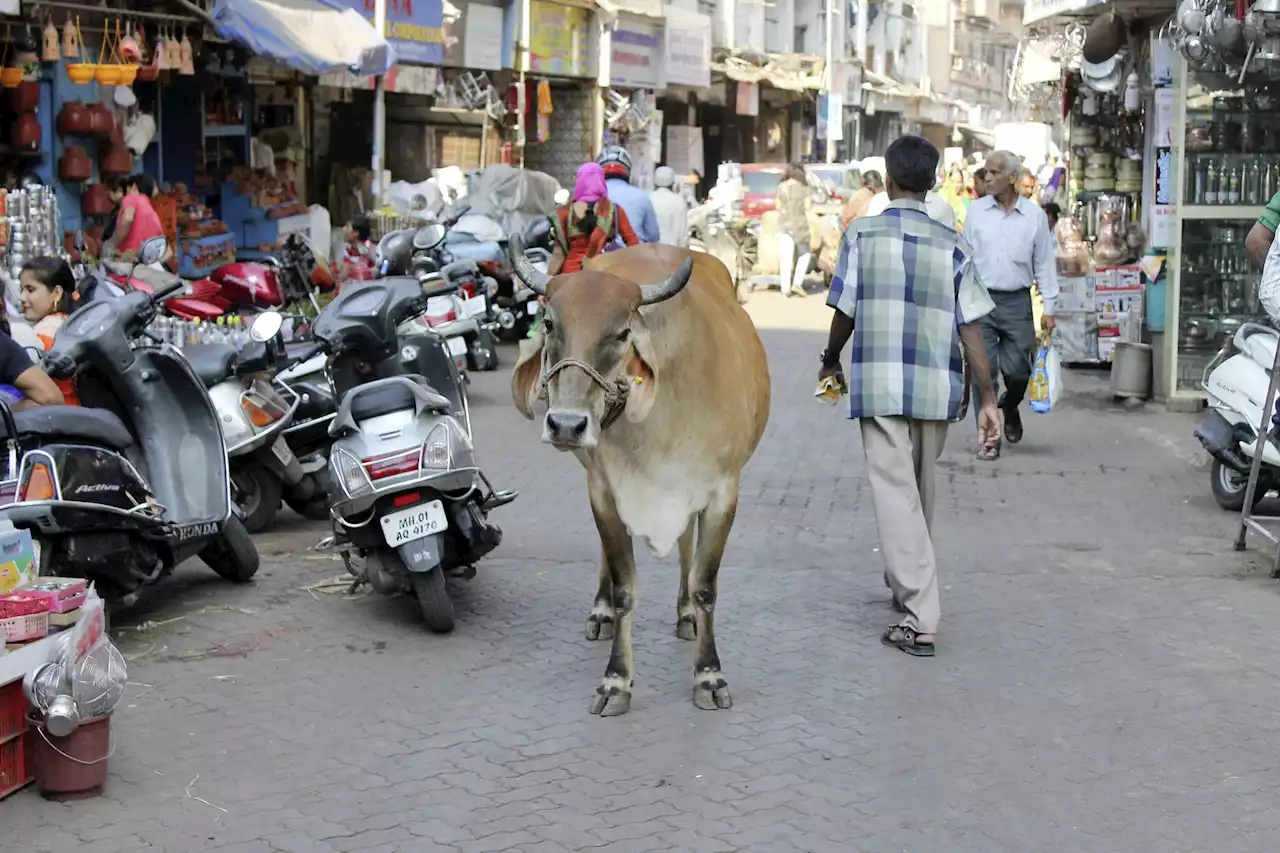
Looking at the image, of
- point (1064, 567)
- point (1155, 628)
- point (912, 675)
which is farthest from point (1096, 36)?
point (912, 675)

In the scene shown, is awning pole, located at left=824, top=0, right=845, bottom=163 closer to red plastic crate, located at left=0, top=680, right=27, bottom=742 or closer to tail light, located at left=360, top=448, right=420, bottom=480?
tail light, located at left=360, top=448, right=420, bottom=480

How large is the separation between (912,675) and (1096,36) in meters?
9.55

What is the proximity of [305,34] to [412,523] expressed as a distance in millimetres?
9145

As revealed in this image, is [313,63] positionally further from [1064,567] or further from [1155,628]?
[1155,628]

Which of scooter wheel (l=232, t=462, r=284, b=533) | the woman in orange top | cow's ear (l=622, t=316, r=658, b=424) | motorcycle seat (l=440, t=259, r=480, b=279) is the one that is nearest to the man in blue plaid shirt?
cow's ear (l=622, t=316, r=658, b=424)

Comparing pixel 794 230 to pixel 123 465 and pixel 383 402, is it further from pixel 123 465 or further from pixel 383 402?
pixel 123 465

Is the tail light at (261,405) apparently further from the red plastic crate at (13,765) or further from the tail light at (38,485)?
the red plastic crate at (13,765)

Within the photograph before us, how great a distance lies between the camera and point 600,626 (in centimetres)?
645

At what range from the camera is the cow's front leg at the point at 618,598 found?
5527 millimetres

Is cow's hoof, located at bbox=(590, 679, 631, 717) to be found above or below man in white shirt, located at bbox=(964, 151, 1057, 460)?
below

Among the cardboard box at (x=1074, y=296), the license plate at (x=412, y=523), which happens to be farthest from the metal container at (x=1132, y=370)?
the license plate at (x=412, y=523)

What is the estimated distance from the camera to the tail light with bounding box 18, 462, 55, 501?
5.64 m

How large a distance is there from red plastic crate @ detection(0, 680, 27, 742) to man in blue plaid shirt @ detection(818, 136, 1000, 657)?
120 inches

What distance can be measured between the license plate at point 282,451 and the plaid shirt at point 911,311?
3223 millimetres
